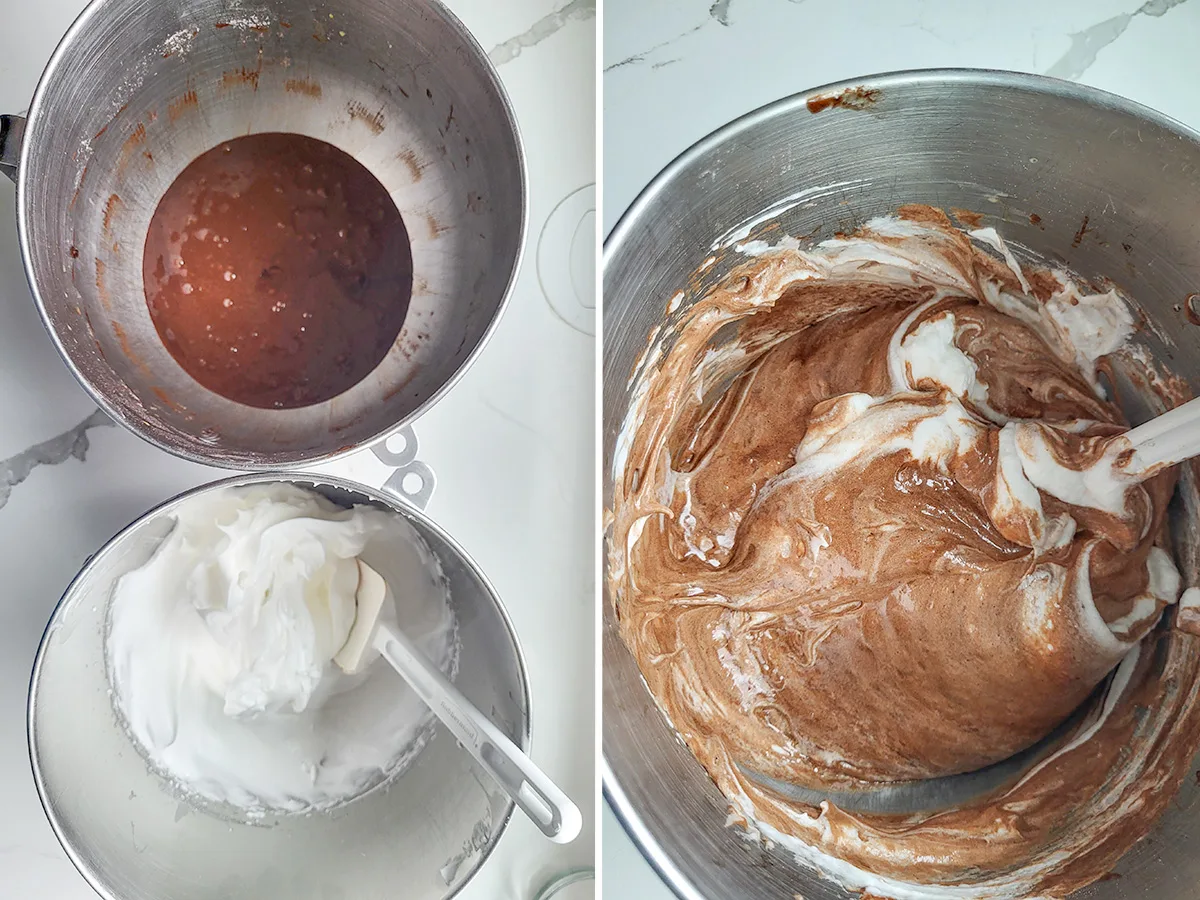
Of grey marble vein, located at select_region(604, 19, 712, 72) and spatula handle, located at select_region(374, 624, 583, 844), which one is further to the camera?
grey marble vein, located at select_region(604, 19, 712, 72)

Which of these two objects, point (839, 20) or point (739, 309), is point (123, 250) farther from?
point (839, 20)

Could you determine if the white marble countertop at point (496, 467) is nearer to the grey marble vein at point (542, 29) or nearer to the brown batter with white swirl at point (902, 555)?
the grey marble vein at point (542, 29)

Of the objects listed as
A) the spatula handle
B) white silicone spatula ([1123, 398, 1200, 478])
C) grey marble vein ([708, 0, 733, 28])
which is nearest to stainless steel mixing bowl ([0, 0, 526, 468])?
the spatula handle

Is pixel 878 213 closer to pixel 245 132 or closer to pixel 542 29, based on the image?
pixel 542 29

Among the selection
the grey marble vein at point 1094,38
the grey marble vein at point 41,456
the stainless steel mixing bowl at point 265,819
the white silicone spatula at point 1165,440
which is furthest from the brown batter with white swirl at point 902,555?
the grey marble vein at point 41,456

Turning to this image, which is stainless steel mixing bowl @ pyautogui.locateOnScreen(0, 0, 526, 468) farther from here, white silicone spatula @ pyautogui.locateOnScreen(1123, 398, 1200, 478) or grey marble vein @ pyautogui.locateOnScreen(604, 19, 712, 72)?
white silicone spatula @ pyautogui.locateOnScreen(1123, 398, 1200, 478)
